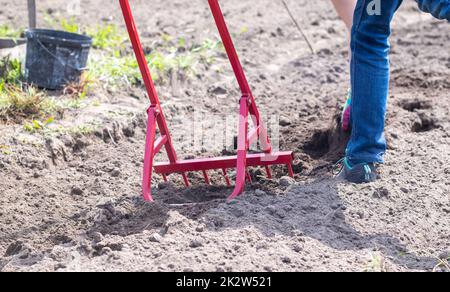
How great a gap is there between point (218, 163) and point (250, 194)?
0.33 meters

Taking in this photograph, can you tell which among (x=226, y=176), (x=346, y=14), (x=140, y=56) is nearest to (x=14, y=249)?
(x=140, y=56)

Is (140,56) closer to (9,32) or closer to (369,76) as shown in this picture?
(369,76)

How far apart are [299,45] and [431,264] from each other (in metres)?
3.87

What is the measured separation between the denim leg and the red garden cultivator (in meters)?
0.39

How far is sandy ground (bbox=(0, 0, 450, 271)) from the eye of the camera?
3.27 metres

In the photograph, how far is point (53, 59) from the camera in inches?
208

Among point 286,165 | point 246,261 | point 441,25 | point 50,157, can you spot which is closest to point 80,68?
point 50,157

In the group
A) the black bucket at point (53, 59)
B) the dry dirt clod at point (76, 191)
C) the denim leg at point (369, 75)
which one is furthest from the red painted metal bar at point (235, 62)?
the black bucket at point (53, 59)

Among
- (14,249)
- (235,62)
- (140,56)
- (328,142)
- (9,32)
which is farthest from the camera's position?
(9,32)

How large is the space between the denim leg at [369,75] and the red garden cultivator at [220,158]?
390mm

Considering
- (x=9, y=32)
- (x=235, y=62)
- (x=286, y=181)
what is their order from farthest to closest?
(x=9, y=32)
(x=286, y=181)
(x=235, y=62)

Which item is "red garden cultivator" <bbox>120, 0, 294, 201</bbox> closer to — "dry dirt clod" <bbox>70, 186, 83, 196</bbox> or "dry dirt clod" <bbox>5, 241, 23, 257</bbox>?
"dry dirt clod" <bbox>70, 186, 83, 196</bbox>

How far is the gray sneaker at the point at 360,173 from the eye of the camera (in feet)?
13.1

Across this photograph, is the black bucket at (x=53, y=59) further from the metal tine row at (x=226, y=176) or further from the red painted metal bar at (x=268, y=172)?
the red painted metal bar at (x=268, y=172)
